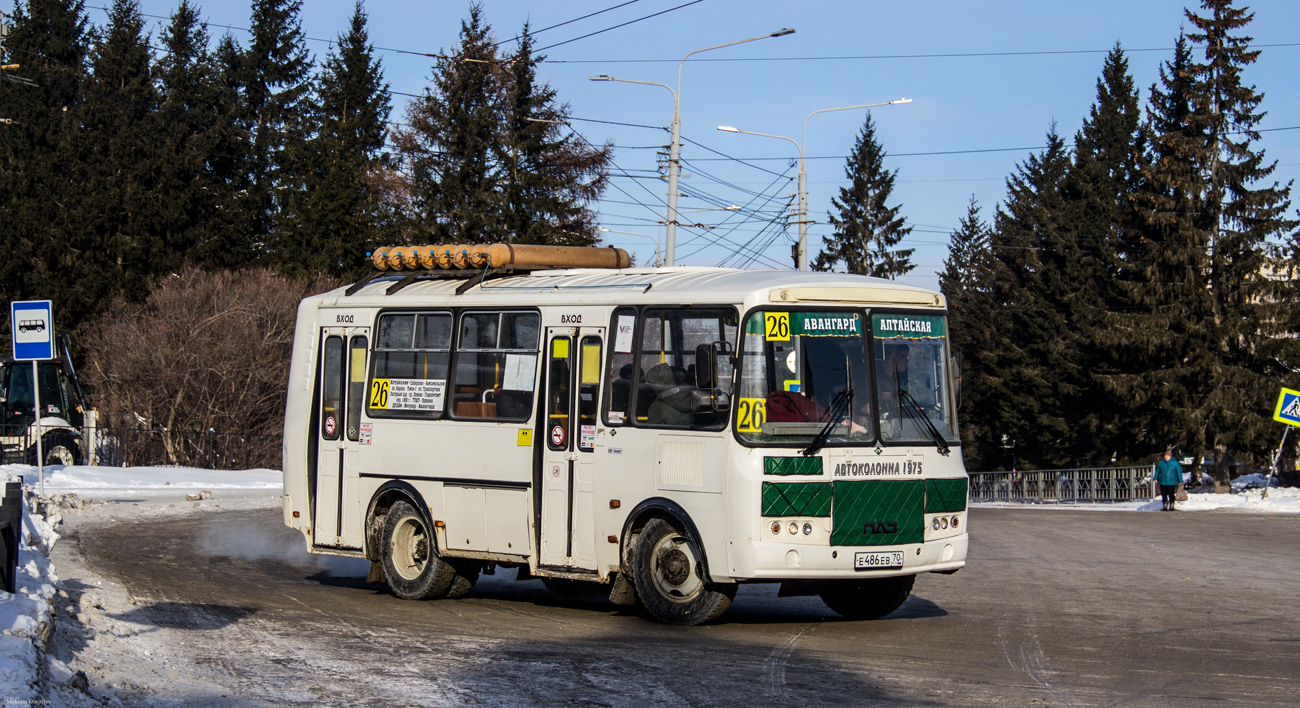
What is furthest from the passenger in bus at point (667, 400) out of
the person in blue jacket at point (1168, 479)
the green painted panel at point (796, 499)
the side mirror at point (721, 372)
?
the person in blue jacket at point (1168, 479)

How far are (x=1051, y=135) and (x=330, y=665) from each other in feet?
240

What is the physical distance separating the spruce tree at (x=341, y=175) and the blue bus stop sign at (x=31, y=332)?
34.9 metres

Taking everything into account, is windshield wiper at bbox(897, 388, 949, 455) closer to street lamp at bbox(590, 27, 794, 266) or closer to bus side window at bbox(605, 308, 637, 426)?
bus side window at bbox(605, 308, 637, 426)

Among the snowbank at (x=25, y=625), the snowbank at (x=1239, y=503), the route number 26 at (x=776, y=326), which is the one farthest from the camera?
the snowbank at (x=1239, y=503)

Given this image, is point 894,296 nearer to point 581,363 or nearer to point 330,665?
point 581,363

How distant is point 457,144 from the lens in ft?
180

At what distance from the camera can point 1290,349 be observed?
44.8 metres

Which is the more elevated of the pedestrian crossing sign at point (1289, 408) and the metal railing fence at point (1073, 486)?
the pedestrian crossing sign at point (1289, 408)

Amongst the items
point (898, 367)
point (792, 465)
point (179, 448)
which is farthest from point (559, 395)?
point (179, 448)

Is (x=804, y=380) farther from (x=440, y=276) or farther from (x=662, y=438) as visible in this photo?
(x=440, y=276)

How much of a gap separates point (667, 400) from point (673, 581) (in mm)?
1423

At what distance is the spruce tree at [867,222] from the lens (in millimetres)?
76625

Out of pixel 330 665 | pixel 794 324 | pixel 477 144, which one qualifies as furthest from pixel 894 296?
pixel 477 144

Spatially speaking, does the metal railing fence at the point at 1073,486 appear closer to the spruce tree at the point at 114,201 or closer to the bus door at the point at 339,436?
the bus door at the point at 339,436
